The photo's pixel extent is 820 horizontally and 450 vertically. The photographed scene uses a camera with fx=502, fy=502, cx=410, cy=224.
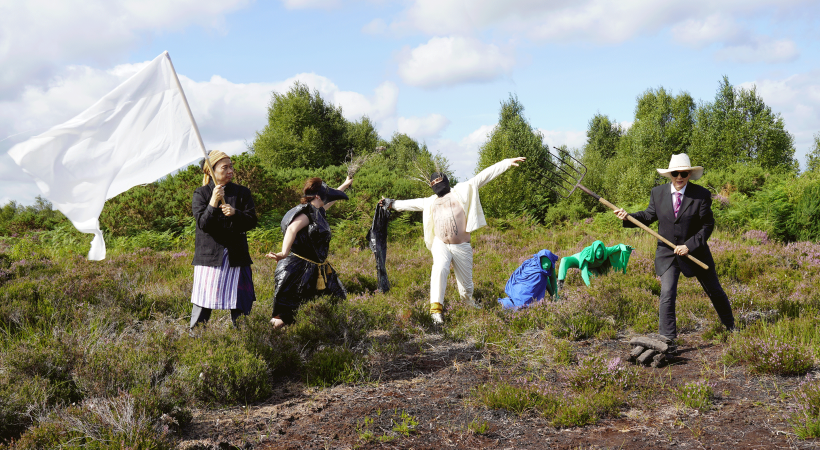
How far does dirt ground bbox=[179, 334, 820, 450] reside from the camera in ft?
11.3

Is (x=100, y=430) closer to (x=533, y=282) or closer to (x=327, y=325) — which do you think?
(x=327, y=325)

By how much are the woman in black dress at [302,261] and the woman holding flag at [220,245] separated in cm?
75

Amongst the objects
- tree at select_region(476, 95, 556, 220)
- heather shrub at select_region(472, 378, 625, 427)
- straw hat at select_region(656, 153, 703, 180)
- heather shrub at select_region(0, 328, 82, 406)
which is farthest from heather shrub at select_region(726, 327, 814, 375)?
tree at select_region(476, 95, 556, 220)

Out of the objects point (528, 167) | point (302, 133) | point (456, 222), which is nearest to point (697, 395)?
point (456, 222)

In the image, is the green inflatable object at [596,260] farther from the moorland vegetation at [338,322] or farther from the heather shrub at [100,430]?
the heather shrub at [100,430]

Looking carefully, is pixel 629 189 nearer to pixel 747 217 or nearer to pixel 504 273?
pixel 747 217

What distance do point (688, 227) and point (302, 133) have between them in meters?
26.2

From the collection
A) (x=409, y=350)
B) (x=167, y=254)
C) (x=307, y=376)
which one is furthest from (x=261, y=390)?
(x=167, y=254)

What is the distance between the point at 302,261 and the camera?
588 cm

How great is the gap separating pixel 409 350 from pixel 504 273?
408 cm

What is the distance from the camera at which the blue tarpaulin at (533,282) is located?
23.0 ft

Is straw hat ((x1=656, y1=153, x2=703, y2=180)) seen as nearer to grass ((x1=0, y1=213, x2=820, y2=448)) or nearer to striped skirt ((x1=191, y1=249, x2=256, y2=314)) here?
grass ((x1=0, y1=213, x2=820, y2=448))

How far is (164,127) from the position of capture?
4.51m

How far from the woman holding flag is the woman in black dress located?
753mm
